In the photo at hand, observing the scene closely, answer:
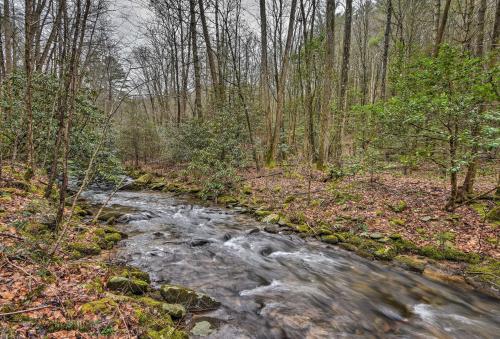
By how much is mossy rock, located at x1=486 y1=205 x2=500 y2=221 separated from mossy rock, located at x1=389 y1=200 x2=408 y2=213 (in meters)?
1.98

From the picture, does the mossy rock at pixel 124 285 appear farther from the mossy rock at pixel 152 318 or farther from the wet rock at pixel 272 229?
the wet rock at pixel 272 229

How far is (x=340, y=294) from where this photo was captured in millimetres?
5766

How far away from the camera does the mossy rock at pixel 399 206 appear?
8.72 metres

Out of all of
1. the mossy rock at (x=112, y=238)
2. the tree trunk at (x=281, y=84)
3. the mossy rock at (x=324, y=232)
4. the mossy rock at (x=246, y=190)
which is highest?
the tree trunk at (x=281, y=84)

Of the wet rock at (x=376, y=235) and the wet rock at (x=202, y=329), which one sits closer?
the wet rock at (x=202, y=329)

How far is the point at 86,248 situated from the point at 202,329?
3.41 m

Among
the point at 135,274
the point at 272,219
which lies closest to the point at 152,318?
the point at 135,274

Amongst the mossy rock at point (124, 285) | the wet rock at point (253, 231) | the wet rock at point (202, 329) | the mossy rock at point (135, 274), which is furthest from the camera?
the wet rock at point (253, 231)

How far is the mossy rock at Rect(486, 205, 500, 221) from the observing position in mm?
7178

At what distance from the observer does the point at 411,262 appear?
22.1 ft

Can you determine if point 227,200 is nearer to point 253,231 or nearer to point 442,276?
point 253,231

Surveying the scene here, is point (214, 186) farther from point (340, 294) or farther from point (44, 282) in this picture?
point (44, 282)

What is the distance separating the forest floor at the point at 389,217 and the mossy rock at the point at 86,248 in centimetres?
506

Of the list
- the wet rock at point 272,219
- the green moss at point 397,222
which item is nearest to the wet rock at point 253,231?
the wet rock at point 272,219
